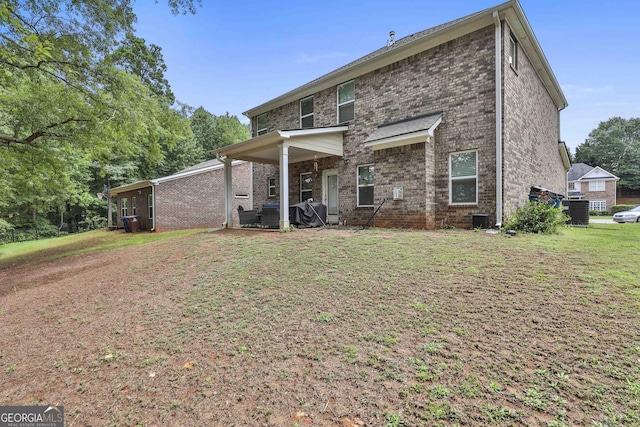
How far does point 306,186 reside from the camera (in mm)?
13070

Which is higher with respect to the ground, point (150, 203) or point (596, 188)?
point (596, 188)

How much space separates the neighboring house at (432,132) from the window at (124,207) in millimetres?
13078

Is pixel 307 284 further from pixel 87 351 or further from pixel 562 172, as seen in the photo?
pixel 562 172

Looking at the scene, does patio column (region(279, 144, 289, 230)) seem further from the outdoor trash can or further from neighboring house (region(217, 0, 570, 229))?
the outdoor trash can

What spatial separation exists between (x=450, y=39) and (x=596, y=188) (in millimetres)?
40564

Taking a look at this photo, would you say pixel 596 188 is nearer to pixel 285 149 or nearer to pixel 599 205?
pixel 599 205

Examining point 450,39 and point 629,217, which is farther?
point 629,217

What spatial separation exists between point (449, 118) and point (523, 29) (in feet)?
11.2

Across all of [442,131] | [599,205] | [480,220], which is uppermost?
[442,131]

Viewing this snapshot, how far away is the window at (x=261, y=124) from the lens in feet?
50.7

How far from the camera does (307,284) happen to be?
4.54 metres

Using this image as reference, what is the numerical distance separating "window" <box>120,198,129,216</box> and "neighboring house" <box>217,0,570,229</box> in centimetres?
1308

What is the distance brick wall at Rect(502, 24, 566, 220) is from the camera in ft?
27.3

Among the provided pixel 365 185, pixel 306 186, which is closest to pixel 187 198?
pixel 306 186
